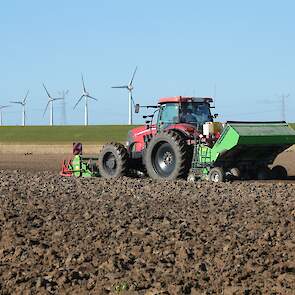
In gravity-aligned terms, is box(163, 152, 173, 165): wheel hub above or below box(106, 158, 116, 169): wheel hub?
above

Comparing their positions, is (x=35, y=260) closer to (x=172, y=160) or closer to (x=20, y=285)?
(x=20, y=285)

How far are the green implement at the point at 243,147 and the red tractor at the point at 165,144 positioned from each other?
43 centimetres

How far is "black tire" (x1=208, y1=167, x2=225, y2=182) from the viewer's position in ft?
58.6

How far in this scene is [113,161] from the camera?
2086 centimetres

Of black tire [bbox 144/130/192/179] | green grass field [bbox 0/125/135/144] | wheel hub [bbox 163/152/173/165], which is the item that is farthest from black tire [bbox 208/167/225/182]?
green grass field [bbox 0/125/135/144]

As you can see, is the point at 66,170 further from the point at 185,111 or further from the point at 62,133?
the point at 62,133

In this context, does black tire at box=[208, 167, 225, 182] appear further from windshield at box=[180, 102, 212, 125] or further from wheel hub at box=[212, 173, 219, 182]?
windshield at box=[180, 102, 212, 125]

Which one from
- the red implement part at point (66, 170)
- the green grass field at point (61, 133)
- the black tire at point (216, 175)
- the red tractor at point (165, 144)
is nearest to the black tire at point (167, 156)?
the red tractor at point (165, 144)

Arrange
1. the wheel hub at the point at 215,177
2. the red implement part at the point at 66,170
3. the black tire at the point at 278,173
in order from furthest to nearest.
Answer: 1. the red implement part at the point at 66,170
2. the black tire at the point at 278,173
3. the wheel hub at the point at 215,177

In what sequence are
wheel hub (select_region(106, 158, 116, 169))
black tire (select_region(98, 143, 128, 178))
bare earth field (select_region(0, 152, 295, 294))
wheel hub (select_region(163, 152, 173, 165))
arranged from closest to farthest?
bare earth field (select_region(0, 152, 295, 294)) → wheel hub (select_region(163, 152, 173, 165)) → black tire (select_region(98, 143, 128, 178)) → wheel hub (select_region(106, 158, 116, 169))

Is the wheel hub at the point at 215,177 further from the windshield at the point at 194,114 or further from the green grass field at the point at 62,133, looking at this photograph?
the green grass field at the point at 62,133

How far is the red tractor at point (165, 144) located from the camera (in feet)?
60.3

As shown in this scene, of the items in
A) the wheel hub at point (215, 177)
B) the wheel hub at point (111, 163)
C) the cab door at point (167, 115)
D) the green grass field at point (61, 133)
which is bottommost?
the wheel hub at point (215, 177)

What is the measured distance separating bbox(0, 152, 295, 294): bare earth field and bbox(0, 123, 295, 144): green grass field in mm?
52100
